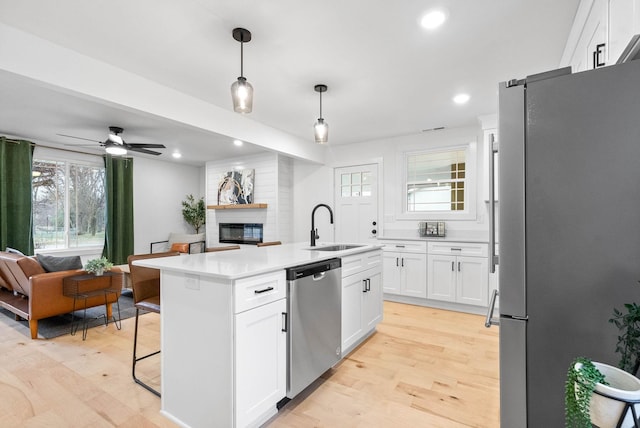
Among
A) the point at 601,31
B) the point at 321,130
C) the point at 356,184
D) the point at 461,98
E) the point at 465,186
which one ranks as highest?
the point at 461,98

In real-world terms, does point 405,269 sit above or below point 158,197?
below

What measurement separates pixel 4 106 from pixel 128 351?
322 centimetres

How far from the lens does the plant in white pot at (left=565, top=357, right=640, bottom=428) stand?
0.73 meters

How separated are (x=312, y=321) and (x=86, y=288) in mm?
2801

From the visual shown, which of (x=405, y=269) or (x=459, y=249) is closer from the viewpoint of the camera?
(x=459, y=249)

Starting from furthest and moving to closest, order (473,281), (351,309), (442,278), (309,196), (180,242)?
(180,242)
(309,196)
(442,278)
(473,281)
(351,309)

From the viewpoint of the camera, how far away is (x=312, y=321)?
2.09 m

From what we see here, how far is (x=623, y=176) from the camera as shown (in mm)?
972

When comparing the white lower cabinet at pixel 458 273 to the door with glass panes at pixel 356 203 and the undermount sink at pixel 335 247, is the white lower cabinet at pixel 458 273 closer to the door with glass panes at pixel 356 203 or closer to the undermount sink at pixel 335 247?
the door with glass panes at pixel 356 203

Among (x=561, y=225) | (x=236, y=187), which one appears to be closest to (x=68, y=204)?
(x=236, y=187)

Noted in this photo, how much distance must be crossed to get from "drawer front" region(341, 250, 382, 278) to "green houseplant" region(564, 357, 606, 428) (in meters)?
1.79

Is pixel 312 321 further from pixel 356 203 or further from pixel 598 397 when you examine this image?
pixel 356 203

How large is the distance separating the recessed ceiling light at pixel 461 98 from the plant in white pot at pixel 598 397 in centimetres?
311

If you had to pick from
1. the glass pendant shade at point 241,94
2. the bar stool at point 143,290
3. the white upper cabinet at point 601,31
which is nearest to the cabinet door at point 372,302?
the bar stool at point 143,290
